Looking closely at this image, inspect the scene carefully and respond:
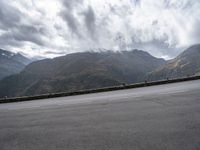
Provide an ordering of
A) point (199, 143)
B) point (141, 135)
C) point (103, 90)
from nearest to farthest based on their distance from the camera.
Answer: point (199, 143)
point (141, 135)
point (103, 90)

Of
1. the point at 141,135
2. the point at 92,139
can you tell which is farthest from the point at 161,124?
the point at 92,139

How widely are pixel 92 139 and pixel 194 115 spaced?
315cm

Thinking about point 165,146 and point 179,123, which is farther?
Answer: point 179,123

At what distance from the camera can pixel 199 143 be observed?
3.98 metres

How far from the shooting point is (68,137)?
17.3 ft

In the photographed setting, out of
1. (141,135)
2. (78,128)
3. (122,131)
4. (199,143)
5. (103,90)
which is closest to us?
(199,143)

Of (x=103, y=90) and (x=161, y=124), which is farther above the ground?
(x=103, y=90)

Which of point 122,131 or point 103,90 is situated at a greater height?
point 103,90

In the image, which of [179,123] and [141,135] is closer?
[141,135]

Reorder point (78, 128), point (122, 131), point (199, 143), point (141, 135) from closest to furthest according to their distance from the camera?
point (199, 143) → point (141, 135) → point (122, 131) → point (78, 128)

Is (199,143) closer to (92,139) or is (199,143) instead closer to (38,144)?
(92,139)

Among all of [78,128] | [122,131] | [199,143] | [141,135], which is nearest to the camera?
[199,143]

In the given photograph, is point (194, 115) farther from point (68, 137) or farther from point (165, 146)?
point (68, 137)

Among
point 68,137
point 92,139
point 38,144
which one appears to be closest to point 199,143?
point 92,139
